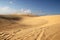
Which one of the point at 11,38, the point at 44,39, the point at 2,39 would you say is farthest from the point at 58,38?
the point at 2,39

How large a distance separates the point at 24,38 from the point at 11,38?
725 mm

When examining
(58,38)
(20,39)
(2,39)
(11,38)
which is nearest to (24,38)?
(20,39)

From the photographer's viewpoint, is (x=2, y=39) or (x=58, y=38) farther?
(x=58, y=38)

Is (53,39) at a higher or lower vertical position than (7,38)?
lower

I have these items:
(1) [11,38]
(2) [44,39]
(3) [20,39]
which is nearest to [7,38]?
(1) [11,38]

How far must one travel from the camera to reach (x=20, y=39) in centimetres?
682

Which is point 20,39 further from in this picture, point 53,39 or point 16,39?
point 53,39

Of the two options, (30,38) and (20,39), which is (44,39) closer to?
(30,38)

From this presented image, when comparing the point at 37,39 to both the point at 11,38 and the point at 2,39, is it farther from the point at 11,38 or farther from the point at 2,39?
the point at 2,39

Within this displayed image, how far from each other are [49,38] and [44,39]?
37 centimetres

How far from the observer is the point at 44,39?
685cm

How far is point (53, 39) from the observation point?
22.7ft

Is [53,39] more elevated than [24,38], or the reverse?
[24,38]

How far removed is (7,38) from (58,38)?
114 inches
